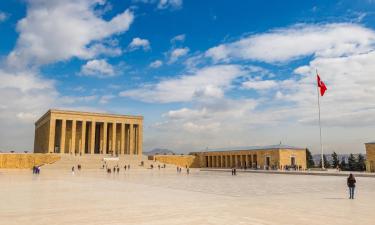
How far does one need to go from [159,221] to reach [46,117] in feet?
222

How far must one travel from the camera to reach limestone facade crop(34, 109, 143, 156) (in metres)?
66.4

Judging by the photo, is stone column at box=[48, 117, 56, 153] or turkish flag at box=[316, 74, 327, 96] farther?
stone column at box=[48, 117, 56, 153]

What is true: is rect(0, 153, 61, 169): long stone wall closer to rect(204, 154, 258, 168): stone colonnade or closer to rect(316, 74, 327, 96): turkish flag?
rect(204, 154, 258, 168): stone colonnade

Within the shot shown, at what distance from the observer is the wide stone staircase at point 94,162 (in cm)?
5288

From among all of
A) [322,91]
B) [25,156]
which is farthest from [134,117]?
[322,91]

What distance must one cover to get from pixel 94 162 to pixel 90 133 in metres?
→ 14.3

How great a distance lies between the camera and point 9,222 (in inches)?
364

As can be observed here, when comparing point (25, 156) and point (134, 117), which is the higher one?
point (134, 117)

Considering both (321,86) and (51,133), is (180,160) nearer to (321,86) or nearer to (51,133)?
(51,133)

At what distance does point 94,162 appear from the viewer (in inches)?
2301

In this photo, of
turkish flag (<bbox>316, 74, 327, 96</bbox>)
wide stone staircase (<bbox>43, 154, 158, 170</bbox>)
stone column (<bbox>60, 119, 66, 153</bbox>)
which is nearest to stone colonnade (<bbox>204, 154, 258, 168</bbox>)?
wide stone staircase (<bbox>43, 154, 158, 170</bbox>)

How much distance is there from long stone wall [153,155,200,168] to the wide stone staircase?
776 cm

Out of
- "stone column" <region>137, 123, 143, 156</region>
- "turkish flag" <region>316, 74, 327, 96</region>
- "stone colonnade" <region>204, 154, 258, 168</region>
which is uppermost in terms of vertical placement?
"turkish flag" <region>316, 74, 327, 96</region>

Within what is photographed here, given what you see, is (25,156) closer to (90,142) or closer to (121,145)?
(90,142)
